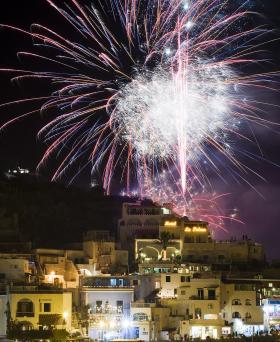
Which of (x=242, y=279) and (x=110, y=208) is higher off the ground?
(x=110, y=208)

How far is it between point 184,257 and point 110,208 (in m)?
17.0

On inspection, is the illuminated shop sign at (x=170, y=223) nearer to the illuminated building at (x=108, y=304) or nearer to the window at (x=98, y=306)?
the illuminated building at (x=108, y=304)

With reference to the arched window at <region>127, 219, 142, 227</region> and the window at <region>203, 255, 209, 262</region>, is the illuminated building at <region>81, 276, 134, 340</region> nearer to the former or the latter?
the window at <region>203, 255, 209, 262</region>

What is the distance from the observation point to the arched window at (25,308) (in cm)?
4797

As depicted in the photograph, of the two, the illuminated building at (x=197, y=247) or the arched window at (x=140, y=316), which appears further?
the illuminated building at (x=197, y=247)

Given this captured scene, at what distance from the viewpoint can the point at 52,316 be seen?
48188 millimetres

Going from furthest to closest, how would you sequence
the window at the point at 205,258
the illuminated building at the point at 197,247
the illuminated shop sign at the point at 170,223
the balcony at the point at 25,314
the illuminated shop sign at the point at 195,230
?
the illuminated shop sign at the point at 195,230 → the illuminated shop sign at the point at 170,223 → the window at the point at 205,258 → the illuminated building at the point at 197,247 → the balcony at the point at 25,314

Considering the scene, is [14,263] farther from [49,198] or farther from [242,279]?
[49,198]

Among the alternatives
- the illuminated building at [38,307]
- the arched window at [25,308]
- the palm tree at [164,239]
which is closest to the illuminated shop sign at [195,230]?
the palm tree at [164,239]

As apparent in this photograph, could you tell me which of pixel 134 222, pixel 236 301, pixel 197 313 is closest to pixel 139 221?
pixel 134 222

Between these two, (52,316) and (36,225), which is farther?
(36,225)

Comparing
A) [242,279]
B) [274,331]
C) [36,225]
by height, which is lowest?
[274,331]

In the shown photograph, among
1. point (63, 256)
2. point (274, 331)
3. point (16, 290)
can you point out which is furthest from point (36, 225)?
point (274, 331)

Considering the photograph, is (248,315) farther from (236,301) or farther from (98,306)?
(98,306)
